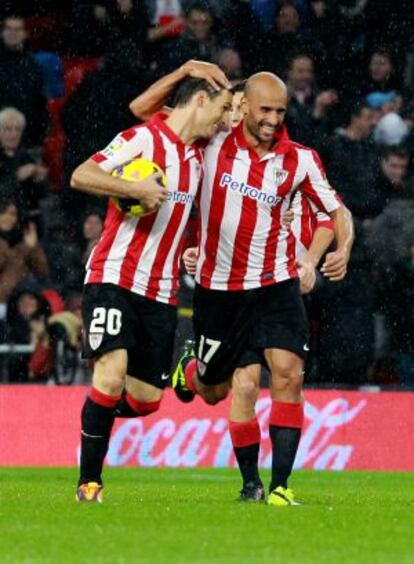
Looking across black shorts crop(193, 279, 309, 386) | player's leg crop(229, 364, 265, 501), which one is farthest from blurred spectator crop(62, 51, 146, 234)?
player's leg crop(229, 364, 265, 501)

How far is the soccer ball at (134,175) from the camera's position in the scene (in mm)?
8047

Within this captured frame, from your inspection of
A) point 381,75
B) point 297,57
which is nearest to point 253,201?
point 297,57

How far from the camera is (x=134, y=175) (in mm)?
8039

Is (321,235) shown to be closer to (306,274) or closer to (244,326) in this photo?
(306,274)

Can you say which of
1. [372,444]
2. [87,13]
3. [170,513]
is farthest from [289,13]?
[170,513]

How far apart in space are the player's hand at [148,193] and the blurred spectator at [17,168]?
763 centimetres

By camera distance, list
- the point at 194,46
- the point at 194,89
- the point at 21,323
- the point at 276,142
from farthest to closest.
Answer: the point at 194,46 < the point at 21,323 < the point at 276,142 < the point at 194,89

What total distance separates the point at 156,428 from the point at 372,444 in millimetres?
1727

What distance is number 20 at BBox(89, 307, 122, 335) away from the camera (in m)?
8.10

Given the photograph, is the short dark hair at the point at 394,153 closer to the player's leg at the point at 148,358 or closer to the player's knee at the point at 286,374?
the player's leg at the point at 148,358

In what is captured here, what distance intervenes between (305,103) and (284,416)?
25.1 feet

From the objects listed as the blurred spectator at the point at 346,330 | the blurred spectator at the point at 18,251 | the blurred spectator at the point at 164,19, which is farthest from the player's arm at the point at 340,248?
the blurred spectator at the point at 164,19

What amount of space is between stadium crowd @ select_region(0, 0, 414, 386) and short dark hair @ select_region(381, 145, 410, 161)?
1 centimetres

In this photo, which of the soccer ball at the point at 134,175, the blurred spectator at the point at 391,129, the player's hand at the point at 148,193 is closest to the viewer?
the player's hand at the point at 148,193
